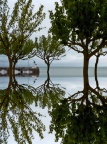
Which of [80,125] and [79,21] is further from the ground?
[79,21]

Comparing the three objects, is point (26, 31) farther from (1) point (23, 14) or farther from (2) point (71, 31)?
(2) point (71, 31)

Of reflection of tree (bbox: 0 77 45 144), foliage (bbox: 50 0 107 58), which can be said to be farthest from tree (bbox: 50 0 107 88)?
reflection of tree (bbox: 0 77 45 144)

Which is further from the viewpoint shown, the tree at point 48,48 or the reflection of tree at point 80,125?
the tree at point 48,48

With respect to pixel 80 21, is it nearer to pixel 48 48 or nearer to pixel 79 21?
pixel 79 21

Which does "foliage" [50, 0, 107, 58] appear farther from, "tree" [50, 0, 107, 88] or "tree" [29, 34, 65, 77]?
"tree" [29, 34, 65, 77]

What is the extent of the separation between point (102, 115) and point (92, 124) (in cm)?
179

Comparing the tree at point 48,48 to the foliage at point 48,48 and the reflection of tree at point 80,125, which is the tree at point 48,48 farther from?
the reflection of tree at point 80,125

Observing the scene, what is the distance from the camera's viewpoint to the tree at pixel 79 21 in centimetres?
3375

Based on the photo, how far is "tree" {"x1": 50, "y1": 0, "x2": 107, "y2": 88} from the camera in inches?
1329

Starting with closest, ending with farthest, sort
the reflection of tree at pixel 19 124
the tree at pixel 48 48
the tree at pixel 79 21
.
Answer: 1. the reflection of tree at pixel 19 124
2. the tree at pixel 79 21
3. the tree at pixel 48 48

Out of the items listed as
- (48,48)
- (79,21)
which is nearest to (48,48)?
(48,48)

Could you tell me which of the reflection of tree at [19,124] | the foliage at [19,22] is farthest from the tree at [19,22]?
the reflection of tree at [19,124]

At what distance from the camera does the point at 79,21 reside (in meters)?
34.1

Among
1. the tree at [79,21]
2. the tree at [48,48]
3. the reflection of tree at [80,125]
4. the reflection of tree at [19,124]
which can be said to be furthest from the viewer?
the tree at [48,48]
